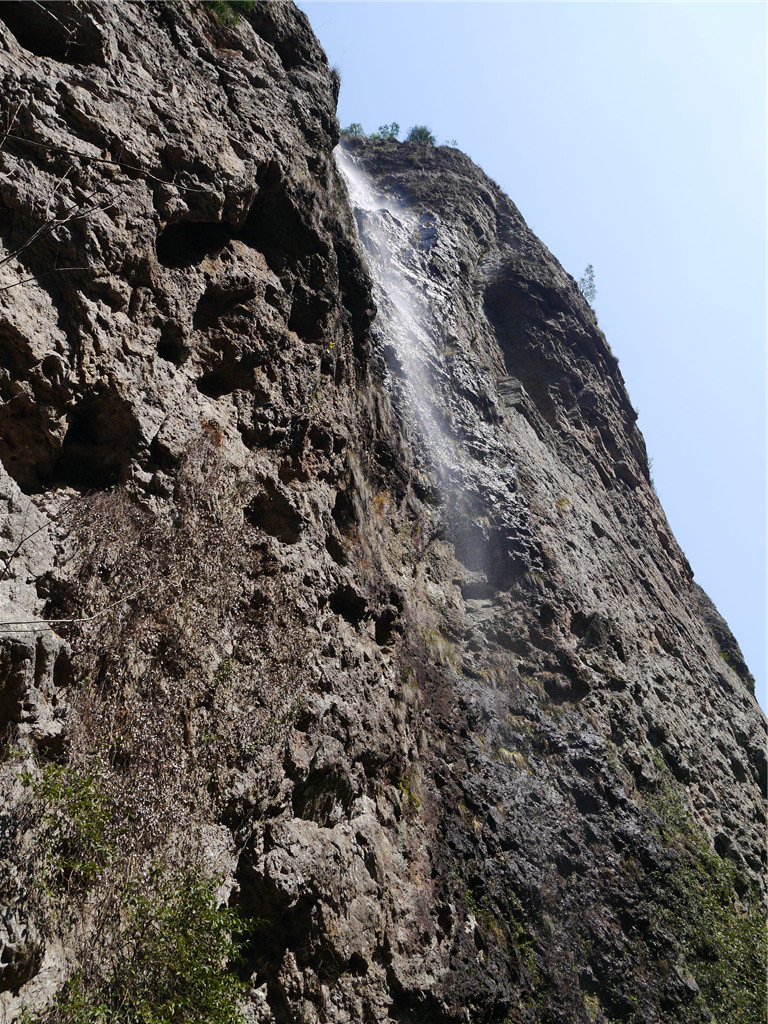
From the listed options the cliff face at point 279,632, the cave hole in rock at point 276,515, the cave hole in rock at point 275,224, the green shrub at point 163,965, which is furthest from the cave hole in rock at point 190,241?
the green shrub at point 163,965

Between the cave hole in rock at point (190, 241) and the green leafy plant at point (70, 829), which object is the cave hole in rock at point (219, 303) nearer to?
the cave hole in rock at point (190, 241)

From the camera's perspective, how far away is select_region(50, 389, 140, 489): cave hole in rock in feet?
18.2

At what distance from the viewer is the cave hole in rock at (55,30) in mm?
5973

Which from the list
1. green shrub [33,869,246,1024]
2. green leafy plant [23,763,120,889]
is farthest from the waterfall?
green leafy plant [23,763,120,889]

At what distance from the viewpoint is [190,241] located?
7.18 m

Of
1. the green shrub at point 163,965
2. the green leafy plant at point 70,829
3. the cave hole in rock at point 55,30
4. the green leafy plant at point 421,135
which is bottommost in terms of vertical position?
the green shrub at point 163,965

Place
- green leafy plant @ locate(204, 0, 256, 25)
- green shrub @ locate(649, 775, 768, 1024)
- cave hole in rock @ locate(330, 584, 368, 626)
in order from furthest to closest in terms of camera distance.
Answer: green shrub @ locate(649, 775, 768, 1024) < green leafy plant @ locate(204, 0, 256, 25) < cave hole in rock @ locate(330, 584, 368, 626)

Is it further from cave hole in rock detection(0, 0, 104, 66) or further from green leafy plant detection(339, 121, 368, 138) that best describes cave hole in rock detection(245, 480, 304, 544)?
green leafy plant detection(339, 121, 368, 138)

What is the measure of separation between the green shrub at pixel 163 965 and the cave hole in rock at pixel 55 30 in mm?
6485

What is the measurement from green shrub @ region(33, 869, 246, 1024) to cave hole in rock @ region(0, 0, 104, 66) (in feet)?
21.3

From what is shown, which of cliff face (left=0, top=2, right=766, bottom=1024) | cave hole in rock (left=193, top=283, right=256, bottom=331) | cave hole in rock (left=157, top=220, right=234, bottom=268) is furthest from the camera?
cave hole in rock (left=193, top=283, right=256, bottom=331)

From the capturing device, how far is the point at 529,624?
40.0 ft

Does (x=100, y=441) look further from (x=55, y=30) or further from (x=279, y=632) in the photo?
(x=55, y=30)

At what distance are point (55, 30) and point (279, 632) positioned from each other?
17.9ft
